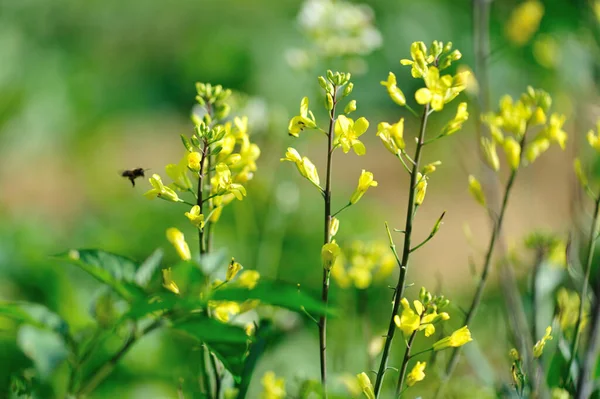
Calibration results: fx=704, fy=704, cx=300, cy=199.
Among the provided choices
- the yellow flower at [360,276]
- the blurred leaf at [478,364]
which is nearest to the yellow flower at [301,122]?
the yellow flower at [360,276]

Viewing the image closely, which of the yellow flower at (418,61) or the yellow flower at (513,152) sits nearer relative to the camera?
Answer: the yellow flower at (418,61)

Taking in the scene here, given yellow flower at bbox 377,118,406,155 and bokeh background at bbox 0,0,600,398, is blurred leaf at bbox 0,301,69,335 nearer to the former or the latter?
bokeh background at bbox 0,0,600,398

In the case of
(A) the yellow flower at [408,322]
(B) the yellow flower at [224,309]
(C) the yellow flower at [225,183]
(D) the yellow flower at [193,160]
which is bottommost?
(B) the yellow flower at [224,309]

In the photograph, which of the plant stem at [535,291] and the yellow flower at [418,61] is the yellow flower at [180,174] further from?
the plant stem at [535,291]

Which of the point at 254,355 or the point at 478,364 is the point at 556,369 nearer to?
the point at 478,364

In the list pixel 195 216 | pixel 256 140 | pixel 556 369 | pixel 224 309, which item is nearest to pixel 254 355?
pixel 224 309
